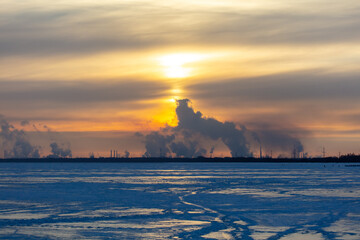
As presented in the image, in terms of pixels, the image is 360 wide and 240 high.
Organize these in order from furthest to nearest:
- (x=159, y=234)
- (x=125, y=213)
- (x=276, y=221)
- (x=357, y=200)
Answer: (x=357, y=200) → (x=125, y=213) → (x=276, y=221) → (x=159, y=234)

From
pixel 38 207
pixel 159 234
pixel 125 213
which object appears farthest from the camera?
pixel 38 207

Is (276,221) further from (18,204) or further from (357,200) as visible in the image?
(18,204)

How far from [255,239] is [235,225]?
3727mm

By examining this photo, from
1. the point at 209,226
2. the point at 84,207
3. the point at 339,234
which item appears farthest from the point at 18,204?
the point at 339,234

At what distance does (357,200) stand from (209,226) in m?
16.5

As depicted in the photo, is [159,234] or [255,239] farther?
[159,234]

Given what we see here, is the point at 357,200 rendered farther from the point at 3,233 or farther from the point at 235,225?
the point at 3,233

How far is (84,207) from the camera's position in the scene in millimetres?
32344

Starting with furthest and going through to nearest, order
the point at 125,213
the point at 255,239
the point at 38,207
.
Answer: the point at 38,207, the point at 125,213, the point at 255,239

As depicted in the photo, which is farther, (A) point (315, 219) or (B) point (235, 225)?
(A) point (315, 219)

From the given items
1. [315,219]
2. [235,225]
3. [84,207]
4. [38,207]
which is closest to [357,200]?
[315,219]

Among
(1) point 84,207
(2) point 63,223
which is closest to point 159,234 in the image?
→ (2) point 63,223

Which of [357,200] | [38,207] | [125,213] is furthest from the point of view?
[357,200]

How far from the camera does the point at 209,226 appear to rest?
24.1 metres
